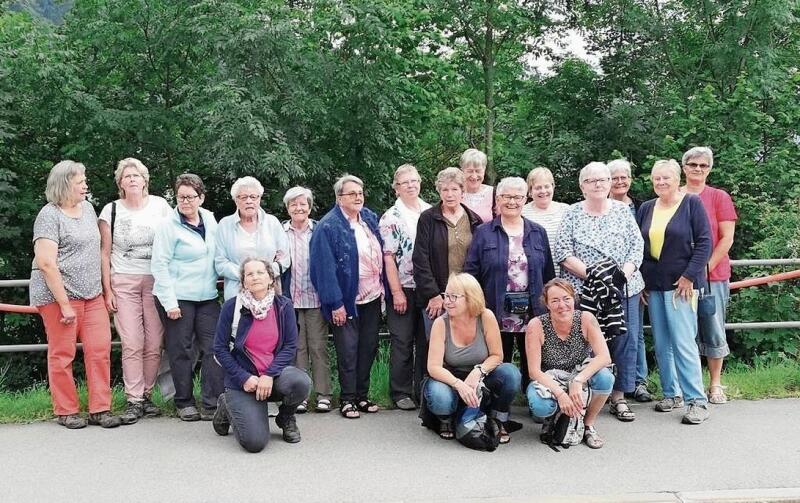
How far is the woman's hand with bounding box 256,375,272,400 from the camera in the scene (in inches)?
194

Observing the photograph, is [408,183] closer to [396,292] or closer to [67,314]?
[396,292]

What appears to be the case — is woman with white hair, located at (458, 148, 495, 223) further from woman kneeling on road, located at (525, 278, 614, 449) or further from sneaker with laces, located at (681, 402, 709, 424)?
sneaker with laces, located at (681, 402, 709, 424)

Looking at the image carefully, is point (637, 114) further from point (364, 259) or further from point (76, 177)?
point (76, 177)

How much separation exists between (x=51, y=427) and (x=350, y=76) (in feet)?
16.7

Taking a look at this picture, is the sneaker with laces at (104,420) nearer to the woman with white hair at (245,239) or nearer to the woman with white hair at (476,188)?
the woman with white hair at (245,239)

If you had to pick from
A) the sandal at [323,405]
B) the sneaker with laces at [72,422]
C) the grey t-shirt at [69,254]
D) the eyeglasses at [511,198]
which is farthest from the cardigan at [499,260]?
the sneaker with laces at [72,422]

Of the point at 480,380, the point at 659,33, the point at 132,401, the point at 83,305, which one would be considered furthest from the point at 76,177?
the point at 659,33

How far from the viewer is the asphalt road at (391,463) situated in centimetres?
Answer: 421

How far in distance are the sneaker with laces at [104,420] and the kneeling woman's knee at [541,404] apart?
9.80 ft

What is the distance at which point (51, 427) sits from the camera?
5.39 metres

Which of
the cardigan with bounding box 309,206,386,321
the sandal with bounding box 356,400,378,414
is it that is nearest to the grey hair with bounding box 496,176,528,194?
the cardigan with bounding box 309,206,386,321

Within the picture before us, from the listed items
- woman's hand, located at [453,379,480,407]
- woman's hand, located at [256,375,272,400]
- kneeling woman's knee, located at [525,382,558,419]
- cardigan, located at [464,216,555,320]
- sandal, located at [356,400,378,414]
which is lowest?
sandal, located at [356,400,378,414]

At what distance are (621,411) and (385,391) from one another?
1.85 m

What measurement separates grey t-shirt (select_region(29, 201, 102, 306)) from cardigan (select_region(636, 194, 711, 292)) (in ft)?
13.6
